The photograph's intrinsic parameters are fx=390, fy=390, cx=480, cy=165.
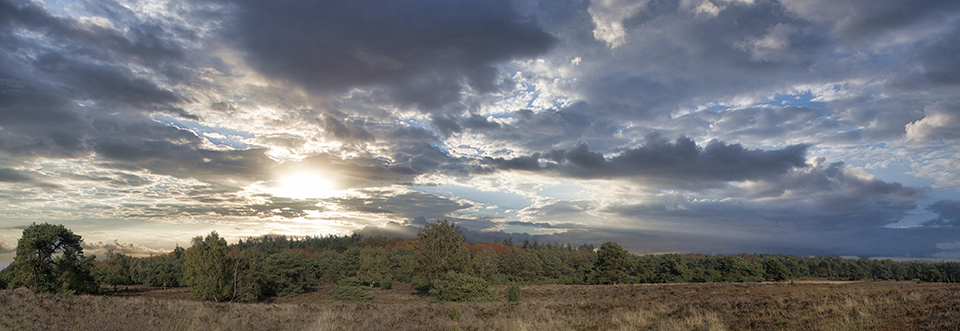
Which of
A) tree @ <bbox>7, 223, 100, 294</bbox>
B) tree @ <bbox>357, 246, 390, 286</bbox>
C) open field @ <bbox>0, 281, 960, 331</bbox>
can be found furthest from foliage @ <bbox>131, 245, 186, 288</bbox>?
open field @ <bbox>0, 281, 960, 331</bbox>

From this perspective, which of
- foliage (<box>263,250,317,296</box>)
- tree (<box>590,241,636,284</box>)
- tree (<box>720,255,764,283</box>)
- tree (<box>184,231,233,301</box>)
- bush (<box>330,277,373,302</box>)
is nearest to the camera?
bush (<box>330,277,373,302</box>)

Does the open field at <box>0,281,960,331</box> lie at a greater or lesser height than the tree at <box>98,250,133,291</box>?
greater

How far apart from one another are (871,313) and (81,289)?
7306 cm

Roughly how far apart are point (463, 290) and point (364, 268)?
2740 inches

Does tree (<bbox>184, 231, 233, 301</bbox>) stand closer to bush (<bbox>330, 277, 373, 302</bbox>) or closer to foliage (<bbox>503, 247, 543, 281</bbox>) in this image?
bush (<bbox>330, 277, 373, 302</bbox>)

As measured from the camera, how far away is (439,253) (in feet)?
214

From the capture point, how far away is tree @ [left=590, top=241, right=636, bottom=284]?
233 ft

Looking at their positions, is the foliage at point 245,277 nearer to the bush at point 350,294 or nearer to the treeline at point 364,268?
the treeline at point 364,268

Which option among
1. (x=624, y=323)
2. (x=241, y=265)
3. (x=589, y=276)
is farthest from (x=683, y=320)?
(x=241, y=265)

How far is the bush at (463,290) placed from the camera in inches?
1452

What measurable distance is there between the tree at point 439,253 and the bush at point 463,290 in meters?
24.2

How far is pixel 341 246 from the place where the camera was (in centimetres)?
19962

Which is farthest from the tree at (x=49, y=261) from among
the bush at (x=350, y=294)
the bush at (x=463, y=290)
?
the bush at (x=463, y=290)

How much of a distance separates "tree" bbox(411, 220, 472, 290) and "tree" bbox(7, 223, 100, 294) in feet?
137
